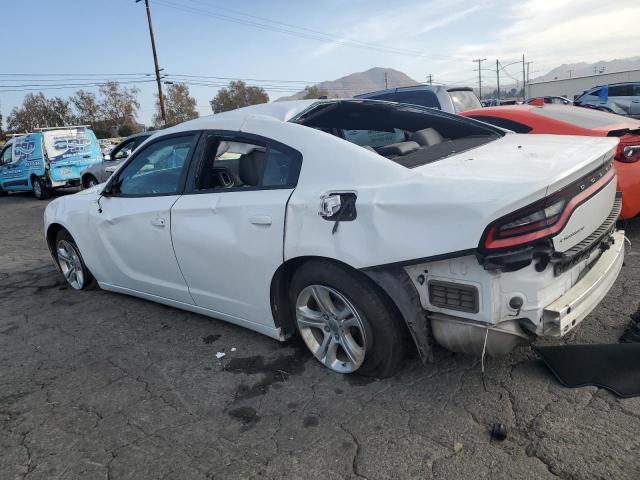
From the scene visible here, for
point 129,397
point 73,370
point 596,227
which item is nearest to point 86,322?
point 73,370

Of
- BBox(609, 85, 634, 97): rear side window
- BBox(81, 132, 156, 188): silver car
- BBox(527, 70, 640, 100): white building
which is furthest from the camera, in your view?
BBox(527, 70, 640, 100): white building

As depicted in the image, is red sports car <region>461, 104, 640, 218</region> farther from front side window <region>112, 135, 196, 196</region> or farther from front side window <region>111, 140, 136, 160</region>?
front side window <region>111, 140, 136, 160</region>

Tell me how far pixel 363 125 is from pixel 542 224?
222 cm

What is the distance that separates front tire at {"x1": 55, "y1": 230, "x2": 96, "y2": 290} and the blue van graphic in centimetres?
991

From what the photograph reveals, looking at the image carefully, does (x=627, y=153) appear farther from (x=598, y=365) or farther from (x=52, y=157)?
(x=52, y=157)

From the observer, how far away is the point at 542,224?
7.15ft

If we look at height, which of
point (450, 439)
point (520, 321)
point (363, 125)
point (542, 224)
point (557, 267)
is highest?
point (363, 125)

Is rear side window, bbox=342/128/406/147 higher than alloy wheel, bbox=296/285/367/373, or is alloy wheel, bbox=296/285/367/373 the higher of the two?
rear side window, bbox=342/128/406/147

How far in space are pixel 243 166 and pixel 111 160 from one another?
9.86m

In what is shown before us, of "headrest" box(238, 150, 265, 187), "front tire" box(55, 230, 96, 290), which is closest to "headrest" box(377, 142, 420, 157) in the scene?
"headrest" box(238, 150, 265, 187)

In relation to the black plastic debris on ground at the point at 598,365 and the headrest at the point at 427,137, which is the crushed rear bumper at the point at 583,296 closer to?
the black plastic debris on ground at the point at 598,365

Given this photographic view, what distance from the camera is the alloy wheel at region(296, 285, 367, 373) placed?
9.14 feet

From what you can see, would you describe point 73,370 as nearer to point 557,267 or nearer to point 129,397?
point 129,397

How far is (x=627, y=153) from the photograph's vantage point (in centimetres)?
437
